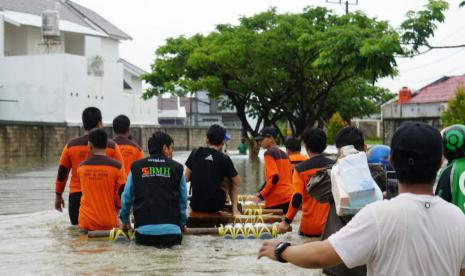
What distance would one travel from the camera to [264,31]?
31422mm

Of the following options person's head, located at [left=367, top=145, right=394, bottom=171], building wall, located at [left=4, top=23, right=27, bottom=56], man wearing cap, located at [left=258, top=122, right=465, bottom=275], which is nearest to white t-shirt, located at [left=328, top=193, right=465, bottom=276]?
man wearing cap, located at [left=258, top=122, right=465, bottom=275]

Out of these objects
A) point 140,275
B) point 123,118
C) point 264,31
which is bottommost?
point 140,275

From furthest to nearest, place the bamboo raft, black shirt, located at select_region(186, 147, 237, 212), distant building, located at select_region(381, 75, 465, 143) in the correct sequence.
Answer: distant building, located at select_region(381, 75, 465, 143) → black shirt, located at select_region(186, 147, 237, 212) → the bamboo raft

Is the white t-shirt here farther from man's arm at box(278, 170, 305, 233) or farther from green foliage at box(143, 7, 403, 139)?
green foliage at box(143, 7, 403, 139)

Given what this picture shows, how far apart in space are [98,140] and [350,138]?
357 cm

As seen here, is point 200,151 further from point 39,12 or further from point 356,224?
point 39,12

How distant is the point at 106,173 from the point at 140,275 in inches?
91.1

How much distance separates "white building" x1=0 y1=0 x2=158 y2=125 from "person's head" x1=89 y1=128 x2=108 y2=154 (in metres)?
37.2

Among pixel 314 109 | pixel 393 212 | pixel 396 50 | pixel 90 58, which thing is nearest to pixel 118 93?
pixel 90 58

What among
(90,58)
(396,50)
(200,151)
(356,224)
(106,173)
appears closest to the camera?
(356,224)

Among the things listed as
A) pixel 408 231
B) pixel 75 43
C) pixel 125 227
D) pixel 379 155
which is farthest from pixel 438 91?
pixel 408 231

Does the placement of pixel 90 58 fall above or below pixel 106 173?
Result: above

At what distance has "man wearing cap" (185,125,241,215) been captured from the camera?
31.0ft

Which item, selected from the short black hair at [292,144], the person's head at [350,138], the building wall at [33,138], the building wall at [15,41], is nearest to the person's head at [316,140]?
the person's head at [350,138]
